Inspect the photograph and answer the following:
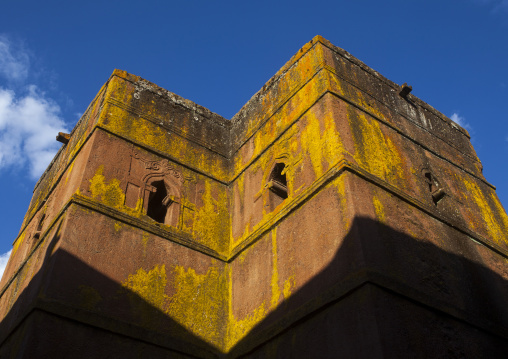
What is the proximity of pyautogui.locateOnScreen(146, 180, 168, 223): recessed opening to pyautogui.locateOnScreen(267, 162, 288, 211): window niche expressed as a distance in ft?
4.93

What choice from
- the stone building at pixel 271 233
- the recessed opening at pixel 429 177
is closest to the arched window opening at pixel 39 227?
the stone building at pixel 271 233

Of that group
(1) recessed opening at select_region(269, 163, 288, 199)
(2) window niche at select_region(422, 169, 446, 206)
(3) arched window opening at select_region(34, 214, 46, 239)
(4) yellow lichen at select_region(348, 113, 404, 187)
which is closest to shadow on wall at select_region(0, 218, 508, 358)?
(2) window niche at select_region(422, 169, 446, 206)

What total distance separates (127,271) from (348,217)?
2.64 metres

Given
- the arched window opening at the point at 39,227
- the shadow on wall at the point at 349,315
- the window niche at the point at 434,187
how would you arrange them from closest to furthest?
the shadow on wall at the point at 349,315 → the window niche at the point at 434,187 → the arched window opening at the point at 39,227

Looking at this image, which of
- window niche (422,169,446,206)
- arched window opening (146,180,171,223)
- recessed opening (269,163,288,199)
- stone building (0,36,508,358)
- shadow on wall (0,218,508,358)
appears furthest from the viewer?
arched window opening (146,180,171,223)

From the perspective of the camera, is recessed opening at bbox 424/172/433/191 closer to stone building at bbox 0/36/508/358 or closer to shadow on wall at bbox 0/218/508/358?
stone building at bbox 0/36/508/358

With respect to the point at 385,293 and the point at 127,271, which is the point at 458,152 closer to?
the point at 385,293

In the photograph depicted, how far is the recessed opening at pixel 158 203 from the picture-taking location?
26.3 feet

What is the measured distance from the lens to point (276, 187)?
763 centimetres

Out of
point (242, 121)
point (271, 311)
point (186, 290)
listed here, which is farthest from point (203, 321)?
point (242, 121)

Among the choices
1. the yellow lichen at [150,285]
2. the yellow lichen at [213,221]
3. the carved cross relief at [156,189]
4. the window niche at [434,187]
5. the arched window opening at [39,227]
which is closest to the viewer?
the yellow lichen at [150,285]

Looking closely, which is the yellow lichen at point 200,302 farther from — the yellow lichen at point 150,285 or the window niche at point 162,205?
the window niche at point 162,205

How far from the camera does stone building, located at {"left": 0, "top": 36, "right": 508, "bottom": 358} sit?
215 inches

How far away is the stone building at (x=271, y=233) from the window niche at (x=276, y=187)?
2 cm
